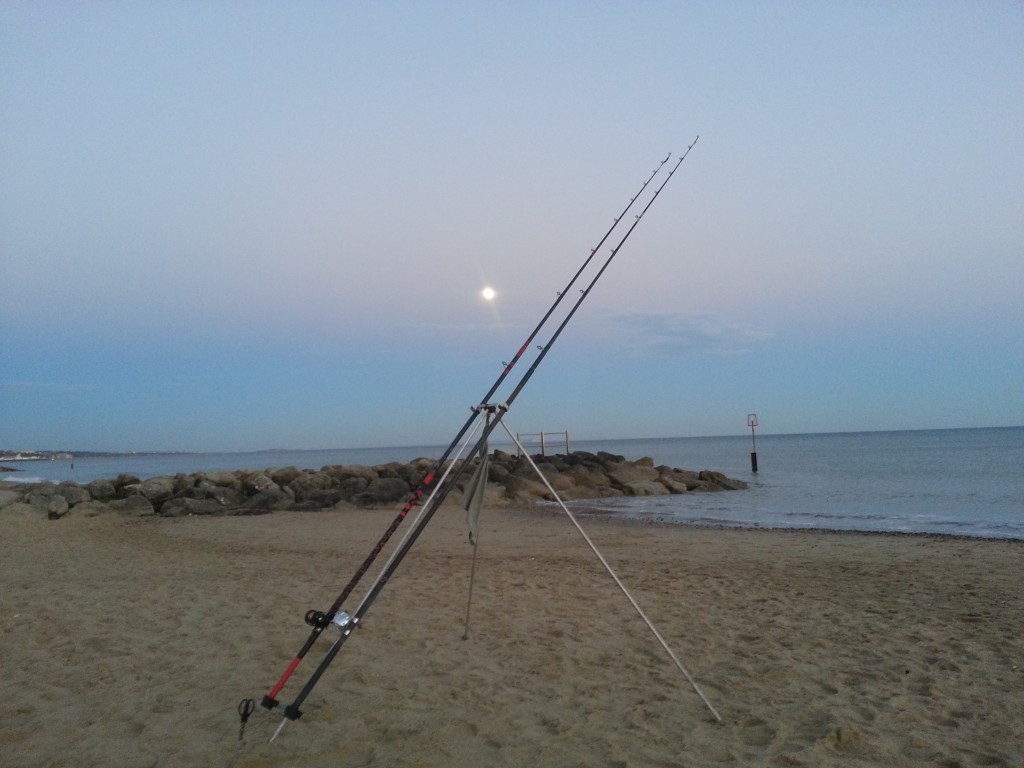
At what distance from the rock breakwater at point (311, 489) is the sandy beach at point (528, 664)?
816cm

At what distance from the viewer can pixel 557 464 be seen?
27547 mm

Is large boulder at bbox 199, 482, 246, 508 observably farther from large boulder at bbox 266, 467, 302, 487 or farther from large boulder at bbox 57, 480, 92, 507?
large boulder at bbox 57, 480, 92, 507

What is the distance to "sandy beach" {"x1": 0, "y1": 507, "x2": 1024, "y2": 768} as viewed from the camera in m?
3.75

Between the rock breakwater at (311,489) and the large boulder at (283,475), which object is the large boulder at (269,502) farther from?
the large boulder at (283,475)

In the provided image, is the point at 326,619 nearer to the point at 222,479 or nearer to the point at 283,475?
the point at 222,479

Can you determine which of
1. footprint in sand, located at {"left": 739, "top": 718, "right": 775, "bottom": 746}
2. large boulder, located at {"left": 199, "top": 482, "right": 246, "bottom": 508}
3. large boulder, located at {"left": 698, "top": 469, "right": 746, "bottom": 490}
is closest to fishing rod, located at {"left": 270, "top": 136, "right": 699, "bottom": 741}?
footprint in sand, located at {"left": 739, "top": 718, "right": 775, "bottom": 746}

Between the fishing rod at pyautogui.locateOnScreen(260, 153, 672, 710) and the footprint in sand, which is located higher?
the fishing rod at pyautogui.locateOnScreen(260, 153, 672, 710)

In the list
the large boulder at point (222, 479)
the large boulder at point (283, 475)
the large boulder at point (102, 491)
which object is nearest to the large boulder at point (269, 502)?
the large boulder at point (222, 479)

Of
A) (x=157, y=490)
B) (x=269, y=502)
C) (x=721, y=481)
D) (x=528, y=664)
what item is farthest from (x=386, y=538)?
(x=721, y=481)

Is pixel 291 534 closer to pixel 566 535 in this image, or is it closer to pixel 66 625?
pixel 566 535

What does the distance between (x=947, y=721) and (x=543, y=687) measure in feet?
7.33

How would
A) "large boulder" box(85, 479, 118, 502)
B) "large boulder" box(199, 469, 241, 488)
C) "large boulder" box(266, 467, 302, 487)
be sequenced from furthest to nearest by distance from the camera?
1. "large boulder" box(266, 467, 302, 487)
2. "large boulder" box(199, 469, 241, 488)
3. "large boulder" box(85, 479, 118, 502)

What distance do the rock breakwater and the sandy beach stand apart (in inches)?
321

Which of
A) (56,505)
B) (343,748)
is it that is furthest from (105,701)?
(56,505)
